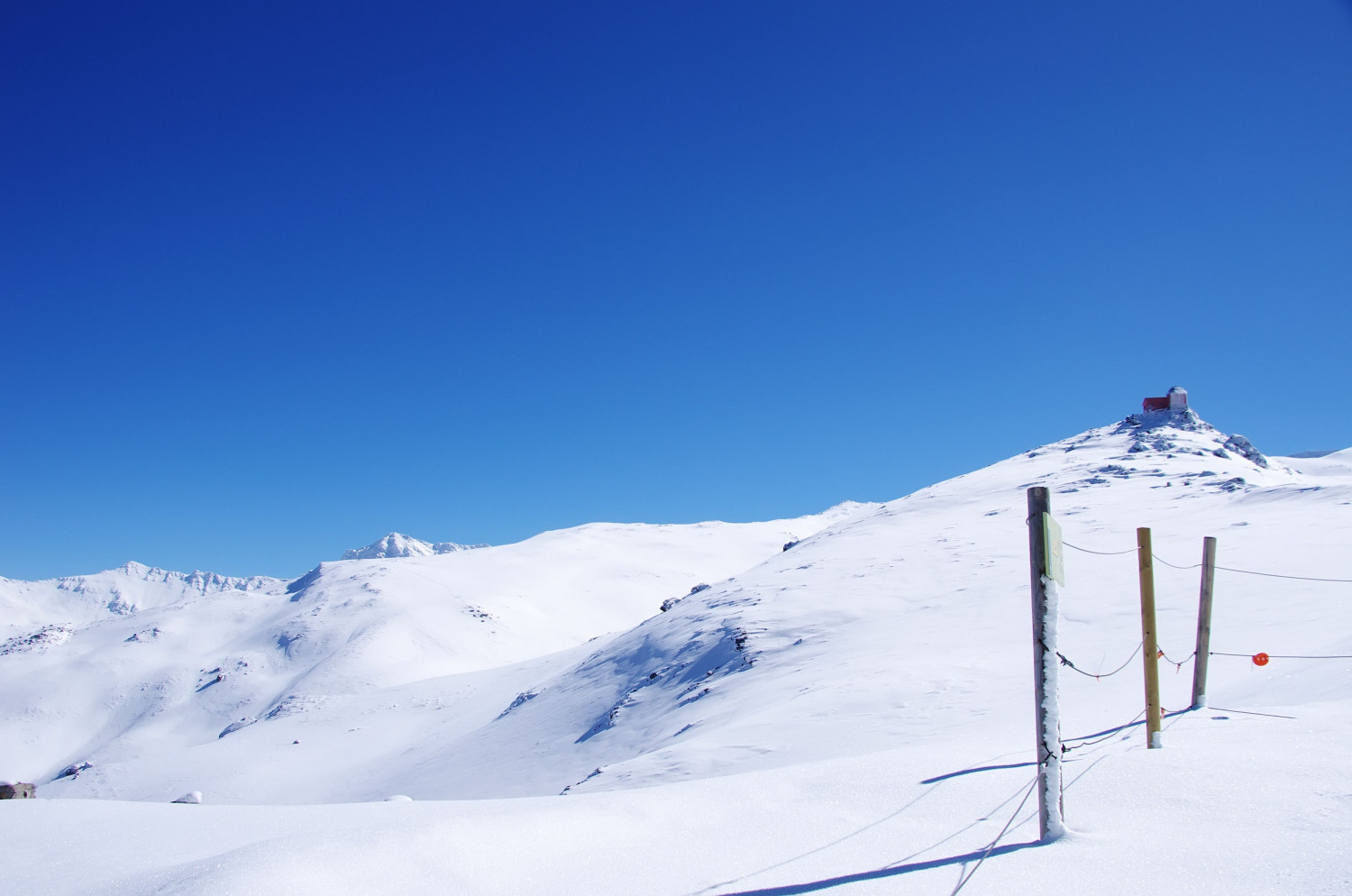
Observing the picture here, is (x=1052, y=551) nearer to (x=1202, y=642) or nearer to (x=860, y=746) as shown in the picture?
(x=1202, y=642)

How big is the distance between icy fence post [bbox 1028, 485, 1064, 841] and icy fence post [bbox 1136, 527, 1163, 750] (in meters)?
3.05

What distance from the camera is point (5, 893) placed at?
503cm

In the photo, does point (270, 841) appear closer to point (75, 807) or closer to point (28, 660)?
point (75, 807)

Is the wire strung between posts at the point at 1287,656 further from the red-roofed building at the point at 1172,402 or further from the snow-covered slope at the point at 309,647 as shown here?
the red-roofed building at the point at 1172,402

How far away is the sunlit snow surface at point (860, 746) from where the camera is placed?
4.74 metres

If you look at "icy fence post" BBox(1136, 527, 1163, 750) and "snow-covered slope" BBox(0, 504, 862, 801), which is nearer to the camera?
"icy fence post" BBox(1136, 527, 1163, 750)

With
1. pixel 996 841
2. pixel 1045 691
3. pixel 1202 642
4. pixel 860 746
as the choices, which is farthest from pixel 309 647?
pixel 1045 691

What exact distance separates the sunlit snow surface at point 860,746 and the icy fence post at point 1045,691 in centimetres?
23

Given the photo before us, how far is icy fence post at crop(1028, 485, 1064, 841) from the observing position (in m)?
4.97

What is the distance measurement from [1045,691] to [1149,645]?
3947mm

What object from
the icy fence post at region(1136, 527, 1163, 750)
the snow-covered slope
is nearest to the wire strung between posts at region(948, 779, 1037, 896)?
the icy fence post at region(1136, 527, 1163, 750)

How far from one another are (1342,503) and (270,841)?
37283mm

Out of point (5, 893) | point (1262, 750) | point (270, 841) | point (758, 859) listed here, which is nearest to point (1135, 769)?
point (1262, 750)

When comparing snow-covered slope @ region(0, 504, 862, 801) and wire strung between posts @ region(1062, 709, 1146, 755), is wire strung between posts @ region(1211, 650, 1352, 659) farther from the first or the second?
snow-covered slope @ region(0, 504, 862, 801)
